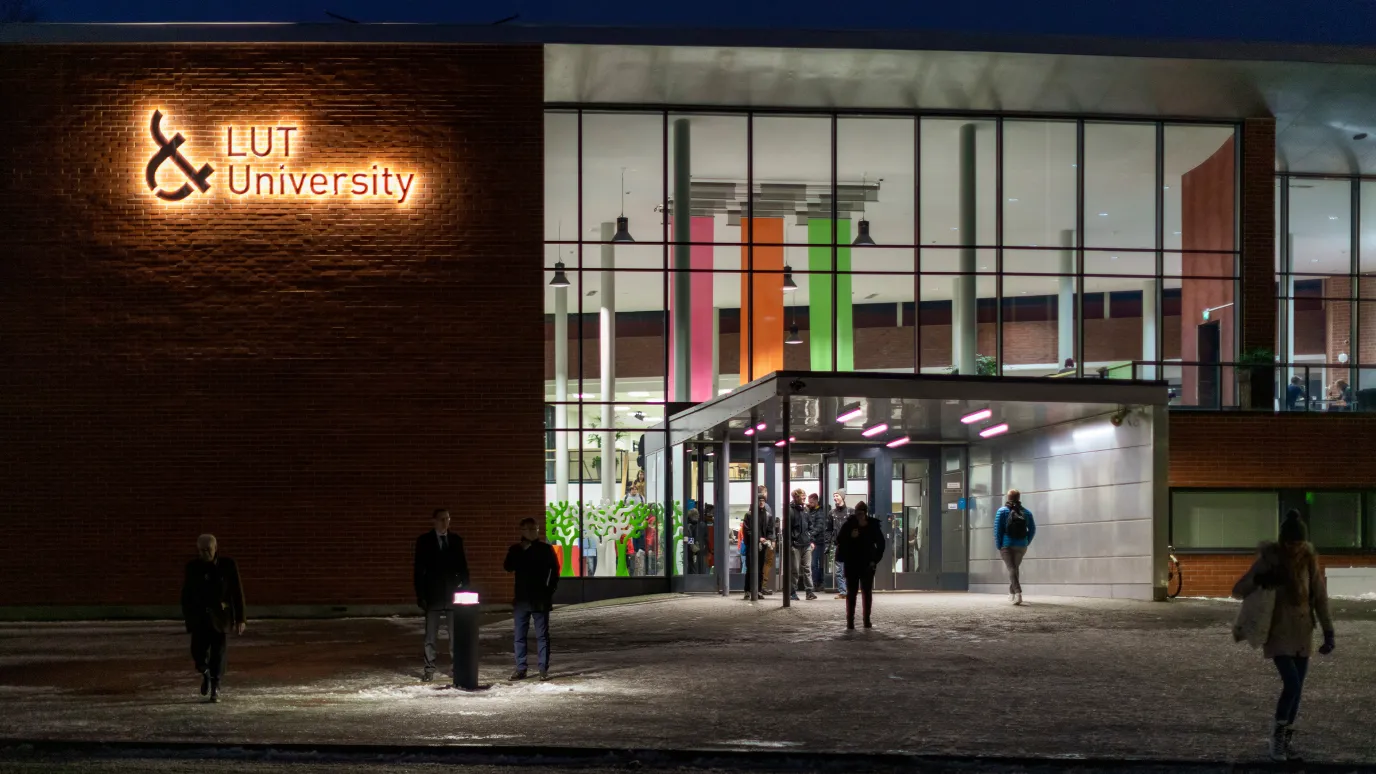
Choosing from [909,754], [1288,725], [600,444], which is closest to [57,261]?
[600,444]

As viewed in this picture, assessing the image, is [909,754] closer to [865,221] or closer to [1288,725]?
[1288,725]

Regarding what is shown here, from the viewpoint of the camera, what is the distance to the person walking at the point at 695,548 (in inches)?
1108

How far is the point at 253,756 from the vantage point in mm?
10469

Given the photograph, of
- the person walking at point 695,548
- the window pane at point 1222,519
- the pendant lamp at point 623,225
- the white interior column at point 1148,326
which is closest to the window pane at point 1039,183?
the white interior column at point 1148,326

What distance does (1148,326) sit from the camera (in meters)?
29.6

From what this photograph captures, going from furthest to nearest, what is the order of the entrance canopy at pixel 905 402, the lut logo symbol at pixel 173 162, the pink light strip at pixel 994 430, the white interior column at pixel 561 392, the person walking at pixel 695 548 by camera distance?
the person walking at pixel 695 548
the white interior column at pixel 561 392
the pink light strip at pixel 994 430
the lut logo symbol at pixel 173 162
the entrance canopy at pixel 905 402

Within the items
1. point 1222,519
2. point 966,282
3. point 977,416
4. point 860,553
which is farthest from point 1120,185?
point 860,553

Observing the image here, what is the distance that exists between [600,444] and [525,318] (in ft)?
12.5

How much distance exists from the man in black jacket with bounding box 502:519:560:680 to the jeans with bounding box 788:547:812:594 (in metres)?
10.7

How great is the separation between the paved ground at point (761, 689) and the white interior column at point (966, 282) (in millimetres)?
8995

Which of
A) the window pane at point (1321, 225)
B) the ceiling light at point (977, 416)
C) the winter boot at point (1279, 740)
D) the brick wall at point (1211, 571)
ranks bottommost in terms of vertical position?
the brick wall at point (1211, 571)

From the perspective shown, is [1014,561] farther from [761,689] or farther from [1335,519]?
[761,689]

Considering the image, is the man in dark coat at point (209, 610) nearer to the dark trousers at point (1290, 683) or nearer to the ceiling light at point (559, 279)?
the dark trousers at point (1290, 683)

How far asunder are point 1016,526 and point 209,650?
13.3 metres
